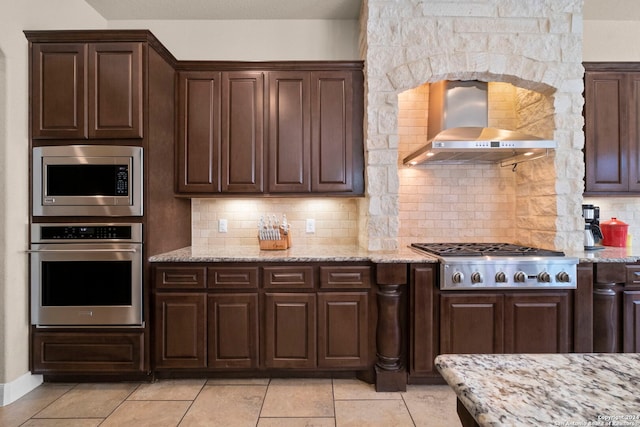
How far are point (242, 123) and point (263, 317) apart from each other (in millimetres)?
1619

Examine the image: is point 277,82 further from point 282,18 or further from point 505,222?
point 505,222

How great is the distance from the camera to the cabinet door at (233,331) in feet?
8.18

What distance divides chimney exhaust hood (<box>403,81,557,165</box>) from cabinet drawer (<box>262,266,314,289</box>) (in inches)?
52.5

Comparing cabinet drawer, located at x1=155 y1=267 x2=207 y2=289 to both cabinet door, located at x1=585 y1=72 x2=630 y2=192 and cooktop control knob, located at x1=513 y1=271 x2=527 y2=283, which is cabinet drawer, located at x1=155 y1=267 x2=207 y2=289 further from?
cabinet door, located at x1=585 y1=72 x2=630 y2=192

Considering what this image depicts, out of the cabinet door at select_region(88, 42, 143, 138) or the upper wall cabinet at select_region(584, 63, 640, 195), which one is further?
the upper wall cabinet at select_region(584, 63, 640, 195)

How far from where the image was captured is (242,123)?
2.88 m

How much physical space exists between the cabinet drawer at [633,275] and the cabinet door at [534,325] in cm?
55

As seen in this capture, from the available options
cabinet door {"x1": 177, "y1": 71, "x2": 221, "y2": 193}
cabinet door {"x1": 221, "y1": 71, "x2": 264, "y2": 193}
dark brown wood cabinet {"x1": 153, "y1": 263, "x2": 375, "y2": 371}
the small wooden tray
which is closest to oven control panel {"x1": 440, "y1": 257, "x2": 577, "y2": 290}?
dark brown wood cabinet {"x1": 153, "y1": 263, "x2": 375, "y2": 371}

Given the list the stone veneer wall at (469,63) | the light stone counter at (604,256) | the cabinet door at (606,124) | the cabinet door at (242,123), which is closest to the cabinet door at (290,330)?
the stone veneer wall at (469,63)

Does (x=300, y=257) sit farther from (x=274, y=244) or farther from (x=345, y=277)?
(x=274, y=244)

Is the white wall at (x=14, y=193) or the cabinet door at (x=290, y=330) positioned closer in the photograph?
the white wall at (x=14, y=193)

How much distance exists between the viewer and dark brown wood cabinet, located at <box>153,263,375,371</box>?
2482mm

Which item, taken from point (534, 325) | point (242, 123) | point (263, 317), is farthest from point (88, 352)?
point (534, 325)

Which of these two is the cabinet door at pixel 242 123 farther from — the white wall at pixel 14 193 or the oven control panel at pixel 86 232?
the white wall at pixel 14 193
